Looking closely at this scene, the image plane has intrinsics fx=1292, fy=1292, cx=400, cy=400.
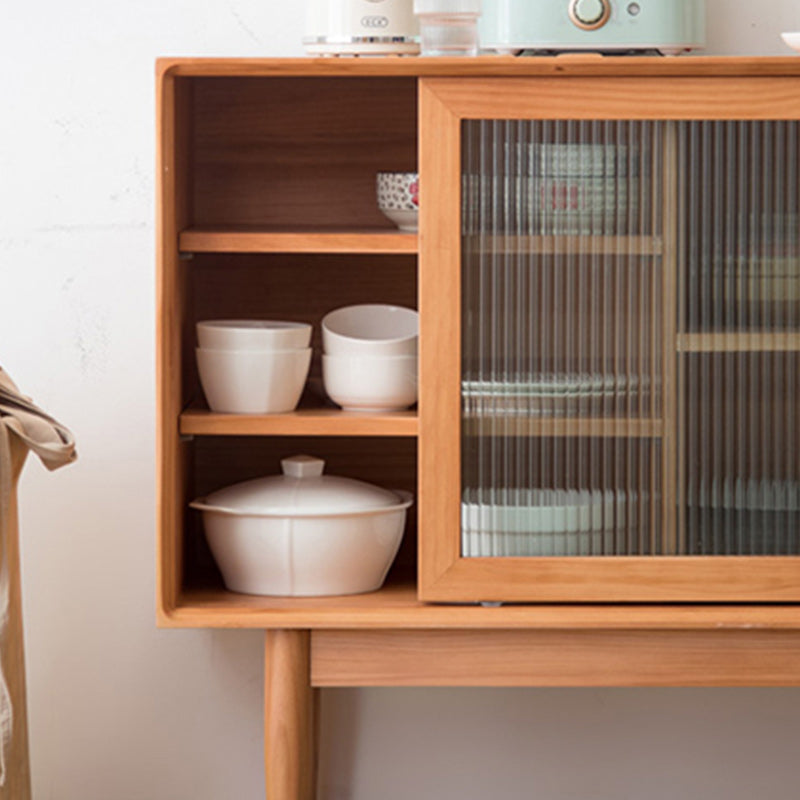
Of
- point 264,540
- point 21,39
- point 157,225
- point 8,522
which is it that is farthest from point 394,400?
point 21,39

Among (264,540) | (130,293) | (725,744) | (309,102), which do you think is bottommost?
(725,744)

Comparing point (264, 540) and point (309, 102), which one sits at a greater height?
point (309, 102)

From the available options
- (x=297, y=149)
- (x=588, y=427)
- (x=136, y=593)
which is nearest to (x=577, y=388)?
(x=588, y=427)

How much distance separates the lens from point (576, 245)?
5.23 ft

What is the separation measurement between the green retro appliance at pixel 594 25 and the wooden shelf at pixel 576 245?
25 centimetres

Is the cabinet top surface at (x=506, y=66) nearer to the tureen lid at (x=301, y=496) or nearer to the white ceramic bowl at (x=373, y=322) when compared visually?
the white ceramic bowl at (x=373, y=322)

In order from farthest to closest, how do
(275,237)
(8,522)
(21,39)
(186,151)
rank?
(21,39), (186,151), (275,237), (8,522)

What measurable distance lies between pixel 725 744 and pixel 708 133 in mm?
1014

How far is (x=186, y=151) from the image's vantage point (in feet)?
5.94

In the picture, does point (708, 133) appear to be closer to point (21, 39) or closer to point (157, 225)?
point (157, 225)

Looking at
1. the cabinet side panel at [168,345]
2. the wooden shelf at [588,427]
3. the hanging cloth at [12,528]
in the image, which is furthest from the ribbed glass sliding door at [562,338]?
the hanging cloth at [12,528]

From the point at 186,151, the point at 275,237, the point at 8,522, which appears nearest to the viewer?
the point at 8,522

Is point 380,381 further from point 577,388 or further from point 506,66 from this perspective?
point 506,66

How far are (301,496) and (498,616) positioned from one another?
0.31 m
